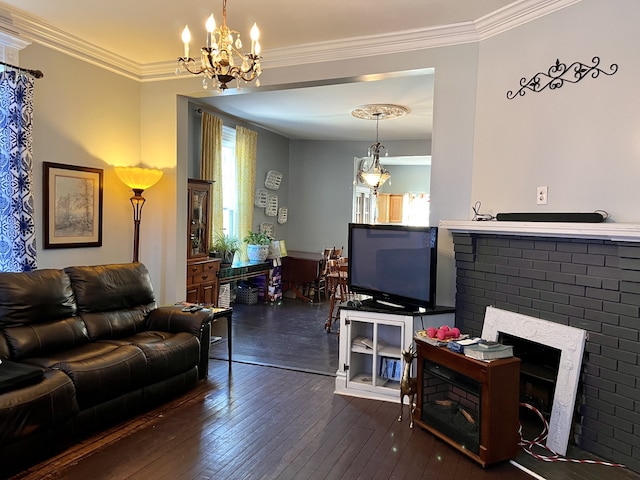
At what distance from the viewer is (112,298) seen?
359 centimetres

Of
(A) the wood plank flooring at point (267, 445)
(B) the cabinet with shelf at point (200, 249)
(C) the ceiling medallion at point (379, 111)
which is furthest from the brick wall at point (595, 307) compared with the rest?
(B) the cabinet with shelf at point (200, 249)

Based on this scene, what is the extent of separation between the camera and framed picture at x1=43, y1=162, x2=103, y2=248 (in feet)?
12.5

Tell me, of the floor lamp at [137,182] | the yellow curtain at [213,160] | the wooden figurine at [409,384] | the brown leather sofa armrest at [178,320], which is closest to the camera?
the wooden figurine at [409,384]

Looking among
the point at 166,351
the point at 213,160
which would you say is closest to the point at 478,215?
the point at 166,351

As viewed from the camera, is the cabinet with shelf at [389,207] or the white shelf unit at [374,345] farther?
the cabinet with shelf at [389,207]

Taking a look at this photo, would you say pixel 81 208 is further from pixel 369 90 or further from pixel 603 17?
pixel 603 17

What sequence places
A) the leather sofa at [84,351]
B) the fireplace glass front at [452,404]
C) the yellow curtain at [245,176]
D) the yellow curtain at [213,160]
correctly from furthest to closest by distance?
1. the yellow curtain at [245,176]
2. the yellow curtain at [213,160]
3. the fireplace glass front at [452,404]
4. the leather sofa at [84,351]

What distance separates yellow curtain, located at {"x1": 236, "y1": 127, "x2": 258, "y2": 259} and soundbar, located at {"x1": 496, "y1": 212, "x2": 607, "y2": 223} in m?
4.47

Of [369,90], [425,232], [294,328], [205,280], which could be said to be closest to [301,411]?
[425,232]

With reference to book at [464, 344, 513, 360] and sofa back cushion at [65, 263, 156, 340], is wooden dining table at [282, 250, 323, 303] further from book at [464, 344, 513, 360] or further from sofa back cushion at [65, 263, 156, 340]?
book at [464, 344, 513, 360]

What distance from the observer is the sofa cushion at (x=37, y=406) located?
7.34 ft

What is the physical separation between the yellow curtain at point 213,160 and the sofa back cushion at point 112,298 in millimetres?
1937

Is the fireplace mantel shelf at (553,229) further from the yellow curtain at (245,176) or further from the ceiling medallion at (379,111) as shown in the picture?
the yellow curtain at (245,176)

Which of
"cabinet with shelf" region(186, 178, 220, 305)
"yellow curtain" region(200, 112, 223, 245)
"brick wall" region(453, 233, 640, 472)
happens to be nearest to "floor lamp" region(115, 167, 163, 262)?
"cabinet with shelf" region(186, 178, 220, 305)
